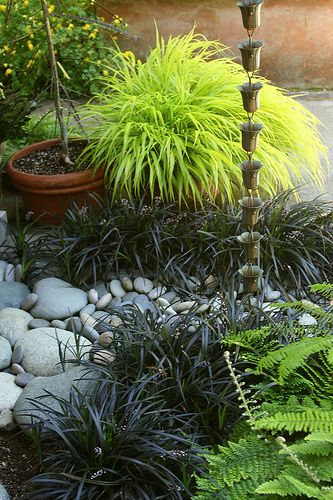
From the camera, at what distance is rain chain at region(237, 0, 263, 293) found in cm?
306

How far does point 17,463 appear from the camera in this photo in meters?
2.89

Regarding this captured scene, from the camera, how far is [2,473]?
9.29ft

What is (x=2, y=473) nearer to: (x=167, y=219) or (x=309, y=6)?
(x=167, y=219)

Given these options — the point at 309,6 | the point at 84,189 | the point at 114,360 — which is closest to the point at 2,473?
the point at 114,360

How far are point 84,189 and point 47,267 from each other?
1.77 ft

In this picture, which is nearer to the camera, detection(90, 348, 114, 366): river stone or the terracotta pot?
detection(90, 348, 114, 366): river stone

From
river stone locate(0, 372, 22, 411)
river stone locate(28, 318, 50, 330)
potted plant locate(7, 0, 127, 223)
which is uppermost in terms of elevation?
potted plant locate(7, 0, 127, 223)

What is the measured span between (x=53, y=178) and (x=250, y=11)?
1624 millimetres

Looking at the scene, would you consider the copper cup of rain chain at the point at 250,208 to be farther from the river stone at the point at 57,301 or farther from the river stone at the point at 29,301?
the river stone at the point at 29,301

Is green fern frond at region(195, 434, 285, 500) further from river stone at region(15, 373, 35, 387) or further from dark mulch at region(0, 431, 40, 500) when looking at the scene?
river stone at region(15, 373, 35, 387)

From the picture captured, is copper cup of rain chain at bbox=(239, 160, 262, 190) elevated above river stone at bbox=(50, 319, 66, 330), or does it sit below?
above

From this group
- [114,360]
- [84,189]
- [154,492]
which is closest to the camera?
[154,492]

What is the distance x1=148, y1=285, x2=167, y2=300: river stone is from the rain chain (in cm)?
49

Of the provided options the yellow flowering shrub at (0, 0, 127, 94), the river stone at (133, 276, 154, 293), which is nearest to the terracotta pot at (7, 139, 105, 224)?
the river stone at (133, 276, 154, 293)
